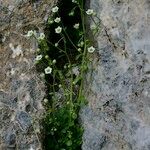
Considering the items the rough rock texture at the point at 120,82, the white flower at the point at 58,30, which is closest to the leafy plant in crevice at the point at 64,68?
the white flower at the point at 58,30

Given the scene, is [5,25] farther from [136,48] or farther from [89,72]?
[136,48]

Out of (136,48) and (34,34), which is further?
(34,34)

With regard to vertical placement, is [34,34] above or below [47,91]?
above

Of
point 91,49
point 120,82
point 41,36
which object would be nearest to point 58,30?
point 41,36

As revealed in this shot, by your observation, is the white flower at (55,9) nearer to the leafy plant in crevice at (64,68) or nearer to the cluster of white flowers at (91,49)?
the leafy plant in crevice at (64,68)

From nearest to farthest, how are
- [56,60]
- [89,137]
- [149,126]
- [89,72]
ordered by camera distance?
[149,126] < [89,137] < [89,72] < [56,60]

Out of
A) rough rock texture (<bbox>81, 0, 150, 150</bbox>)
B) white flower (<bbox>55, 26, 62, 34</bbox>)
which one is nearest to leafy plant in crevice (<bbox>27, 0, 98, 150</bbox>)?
white flower (<bbox>55, 26, 62, 34</bbox>)

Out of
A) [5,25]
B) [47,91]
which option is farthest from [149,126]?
[5,25]

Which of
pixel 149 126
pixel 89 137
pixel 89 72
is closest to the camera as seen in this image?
pixel 149 126
